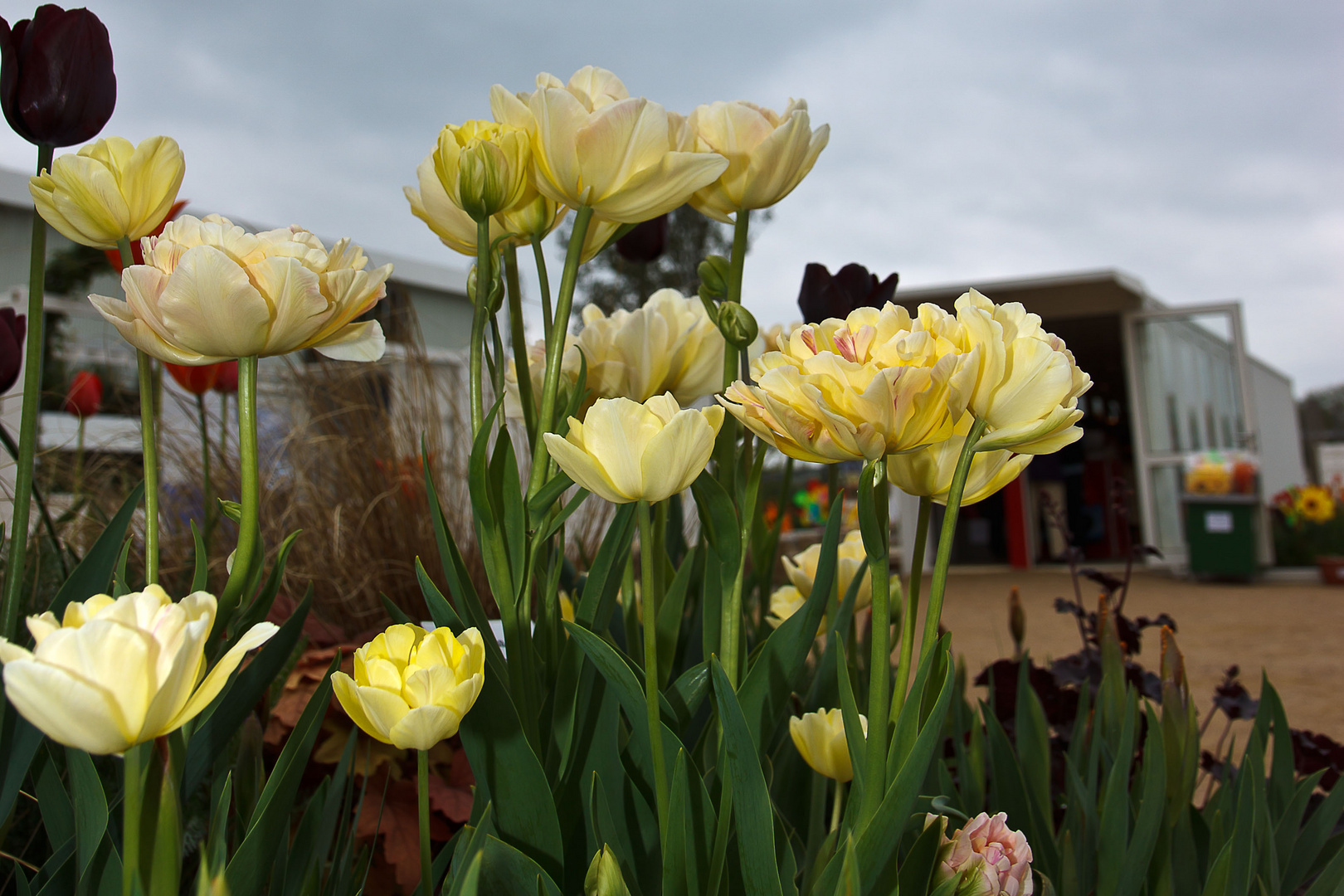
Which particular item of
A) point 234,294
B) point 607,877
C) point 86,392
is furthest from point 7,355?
point 86,392

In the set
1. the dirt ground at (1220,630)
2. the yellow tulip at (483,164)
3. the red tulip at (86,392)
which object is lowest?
the dirt ground at (1220,630)

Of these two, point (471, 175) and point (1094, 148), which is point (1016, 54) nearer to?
point (1094, 148)

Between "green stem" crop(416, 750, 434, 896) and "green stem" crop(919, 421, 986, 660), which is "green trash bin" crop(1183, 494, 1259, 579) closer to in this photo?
"green stem" crop(919, 421, 986, 660)

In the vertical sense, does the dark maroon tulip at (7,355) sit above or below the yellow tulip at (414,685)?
above

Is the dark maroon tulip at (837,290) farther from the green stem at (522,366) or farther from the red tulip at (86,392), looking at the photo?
the red tulip at (86,392)

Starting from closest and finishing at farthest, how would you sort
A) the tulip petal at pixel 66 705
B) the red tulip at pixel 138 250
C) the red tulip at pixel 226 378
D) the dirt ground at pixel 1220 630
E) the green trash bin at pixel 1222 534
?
the tulip petal at pixel 66 705 < the red tulip at pixel 138 250 < the red tulip at pixel 226 378 < the dirt ground at pixel 1220 630 < the green trash bin at pixel 1222 534

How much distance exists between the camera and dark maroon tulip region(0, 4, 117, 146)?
58 centimetres

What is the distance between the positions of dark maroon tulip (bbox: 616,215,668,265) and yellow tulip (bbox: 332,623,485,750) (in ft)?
1.81

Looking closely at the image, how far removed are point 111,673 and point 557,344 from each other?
35 centimetres

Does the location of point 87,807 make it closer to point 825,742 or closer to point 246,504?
point 246,504

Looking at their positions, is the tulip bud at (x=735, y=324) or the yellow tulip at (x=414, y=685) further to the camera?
the tulip bud at (x=735, y=324)

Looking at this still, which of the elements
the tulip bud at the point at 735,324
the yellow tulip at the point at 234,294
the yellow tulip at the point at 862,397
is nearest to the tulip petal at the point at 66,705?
the yellow tulip at the point at 234,294

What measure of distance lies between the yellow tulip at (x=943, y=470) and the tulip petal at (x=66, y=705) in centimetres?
42

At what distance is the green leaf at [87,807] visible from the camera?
1.54 feet
